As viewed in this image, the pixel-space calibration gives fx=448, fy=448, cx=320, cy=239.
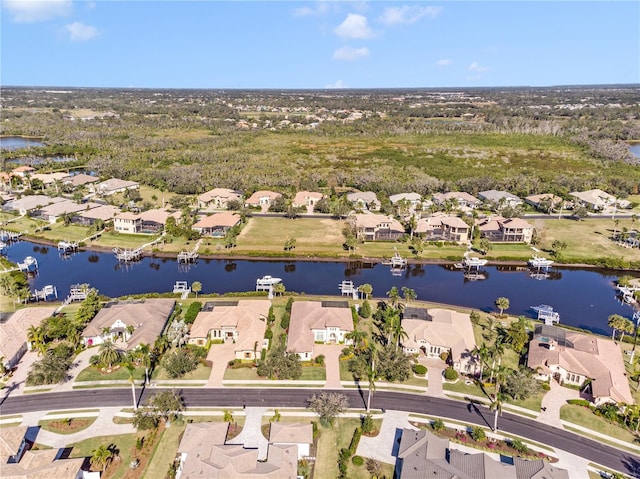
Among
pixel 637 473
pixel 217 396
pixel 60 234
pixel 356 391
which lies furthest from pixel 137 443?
pixel 60 234

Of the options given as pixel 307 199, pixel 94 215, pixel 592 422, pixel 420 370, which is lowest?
pixel 592 422

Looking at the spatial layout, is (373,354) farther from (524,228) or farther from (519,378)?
(524,228)

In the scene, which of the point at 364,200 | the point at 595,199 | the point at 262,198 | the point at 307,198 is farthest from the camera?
the point at 307,198

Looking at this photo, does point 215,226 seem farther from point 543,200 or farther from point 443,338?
point 543,200

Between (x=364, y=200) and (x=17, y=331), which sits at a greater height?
(x=364, y=200)

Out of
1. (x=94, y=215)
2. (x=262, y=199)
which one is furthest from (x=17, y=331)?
(x=262, y=199)

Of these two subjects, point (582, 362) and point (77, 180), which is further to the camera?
point (77, 180)
